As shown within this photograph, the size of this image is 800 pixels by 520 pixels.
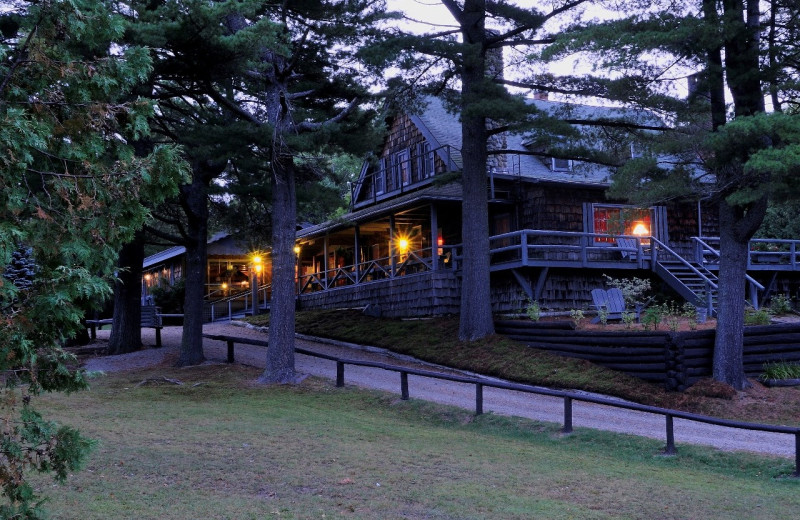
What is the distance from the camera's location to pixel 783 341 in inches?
691

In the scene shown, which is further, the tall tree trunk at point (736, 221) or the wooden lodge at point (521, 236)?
the wooden lodge at point (521, 236)

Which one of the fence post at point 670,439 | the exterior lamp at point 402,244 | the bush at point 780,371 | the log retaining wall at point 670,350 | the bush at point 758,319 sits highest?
the exterior lamp at point 402,244

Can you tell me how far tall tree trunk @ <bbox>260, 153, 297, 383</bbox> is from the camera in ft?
57.7

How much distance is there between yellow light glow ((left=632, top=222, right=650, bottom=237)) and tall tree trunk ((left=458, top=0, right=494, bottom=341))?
786 cm

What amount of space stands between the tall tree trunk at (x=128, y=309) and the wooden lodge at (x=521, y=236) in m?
6.01

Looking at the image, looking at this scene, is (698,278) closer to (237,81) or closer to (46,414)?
(237,81)

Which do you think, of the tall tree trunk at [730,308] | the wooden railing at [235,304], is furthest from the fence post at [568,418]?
the wooden railing at [235,304]

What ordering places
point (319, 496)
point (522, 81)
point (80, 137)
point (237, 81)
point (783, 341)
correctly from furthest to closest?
point (522, 81) → point (237, 81) → point (783, 341) → point (319, 496) → point (80, 137)

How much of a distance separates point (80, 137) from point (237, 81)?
1386cm

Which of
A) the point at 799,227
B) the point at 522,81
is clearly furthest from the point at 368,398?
the point at 799,227

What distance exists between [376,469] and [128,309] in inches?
651

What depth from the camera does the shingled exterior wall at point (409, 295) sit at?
2430cm

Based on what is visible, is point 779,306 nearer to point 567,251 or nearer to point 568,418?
point 567,251

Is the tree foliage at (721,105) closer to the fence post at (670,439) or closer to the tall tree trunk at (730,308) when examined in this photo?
the tall tree trunk at (730,308)
